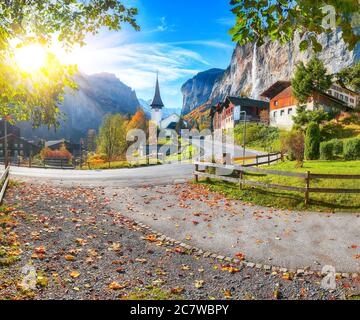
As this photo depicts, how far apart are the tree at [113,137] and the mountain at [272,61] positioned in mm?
32453

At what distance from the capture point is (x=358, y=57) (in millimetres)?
61969

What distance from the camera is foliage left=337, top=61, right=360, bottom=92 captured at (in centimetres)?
4406

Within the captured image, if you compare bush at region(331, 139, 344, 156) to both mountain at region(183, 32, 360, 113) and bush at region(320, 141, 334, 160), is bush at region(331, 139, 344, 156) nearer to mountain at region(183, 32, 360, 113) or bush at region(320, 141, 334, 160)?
bush at region(320, 141, 334, 160)

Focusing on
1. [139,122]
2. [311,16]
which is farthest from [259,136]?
[311,16]

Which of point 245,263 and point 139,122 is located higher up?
point 139,122

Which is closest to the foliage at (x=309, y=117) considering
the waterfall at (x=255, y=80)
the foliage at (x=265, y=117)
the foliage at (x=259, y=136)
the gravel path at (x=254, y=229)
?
the foliage at (x=259, y=136)

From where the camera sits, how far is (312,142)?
2555 cm

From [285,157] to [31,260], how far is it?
A: 26.0 meters

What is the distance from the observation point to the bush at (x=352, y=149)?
917 inches

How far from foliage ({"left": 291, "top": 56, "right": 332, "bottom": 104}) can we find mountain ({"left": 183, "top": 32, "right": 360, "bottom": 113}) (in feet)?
39.2

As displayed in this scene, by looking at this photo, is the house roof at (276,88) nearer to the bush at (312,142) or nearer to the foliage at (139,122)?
the bush at (312,142)

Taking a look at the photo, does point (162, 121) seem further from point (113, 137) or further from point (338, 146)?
point (338, 146)

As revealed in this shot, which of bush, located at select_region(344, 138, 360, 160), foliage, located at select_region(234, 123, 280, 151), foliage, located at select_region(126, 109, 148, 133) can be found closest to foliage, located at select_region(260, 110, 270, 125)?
foliage, located at select_region(234, 123, 280, 151)

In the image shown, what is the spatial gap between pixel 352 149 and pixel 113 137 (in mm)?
39905
